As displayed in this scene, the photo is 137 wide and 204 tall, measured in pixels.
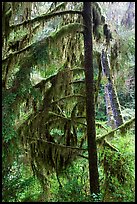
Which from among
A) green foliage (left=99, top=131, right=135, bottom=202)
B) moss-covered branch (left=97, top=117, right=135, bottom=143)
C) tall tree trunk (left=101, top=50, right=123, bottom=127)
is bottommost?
green foliage (left=99, top=131, right=135, bottom=202)

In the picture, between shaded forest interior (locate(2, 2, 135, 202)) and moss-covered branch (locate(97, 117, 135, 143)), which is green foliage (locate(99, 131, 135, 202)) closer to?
shaded forest interior (locate(2, 2, 135, 202))

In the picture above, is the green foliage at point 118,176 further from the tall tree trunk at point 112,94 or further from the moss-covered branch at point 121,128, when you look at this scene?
the tall tree trunk at point 112,94

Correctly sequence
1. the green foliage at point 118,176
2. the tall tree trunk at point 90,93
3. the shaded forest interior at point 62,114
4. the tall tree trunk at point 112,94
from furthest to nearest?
the tall tree trunk at point 112,94
the green foliage at point 118,176
the tall tree trunk at point 90,93
the shaded forest interior at point 62,114

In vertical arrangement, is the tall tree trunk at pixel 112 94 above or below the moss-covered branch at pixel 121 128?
above

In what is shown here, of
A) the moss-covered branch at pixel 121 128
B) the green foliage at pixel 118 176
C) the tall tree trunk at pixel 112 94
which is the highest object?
the tall tree trunk at pixel 112 94

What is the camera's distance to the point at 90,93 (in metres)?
4.33

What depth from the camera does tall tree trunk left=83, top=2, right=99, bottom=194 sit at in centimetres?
426

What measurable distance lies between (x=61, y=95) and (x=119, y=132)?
122 cm

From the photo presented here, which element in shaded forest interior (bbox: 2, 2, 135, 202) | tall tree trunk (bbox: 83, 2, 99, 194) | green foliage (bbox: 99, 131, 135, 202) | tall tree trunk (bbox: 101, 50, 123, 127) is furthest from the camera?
tall tree trunk (bbox: 101, 50, 123, 127)

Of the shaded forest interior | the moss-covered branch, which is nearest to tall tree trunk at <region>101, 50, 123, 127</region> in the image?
the shaded forest interior

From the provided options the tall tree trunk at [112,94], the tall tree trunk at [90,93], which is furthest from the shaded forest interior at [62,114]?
the tall tree trunk at [112,94]

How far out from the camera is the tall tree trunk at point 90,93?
4.26m

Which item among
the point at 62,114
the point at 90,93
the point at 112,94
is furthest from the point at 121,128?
the point at 112,94

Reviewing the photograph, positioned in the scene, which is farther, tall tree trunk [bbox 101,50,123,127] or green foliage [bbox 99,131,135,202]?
tall tree trunk [bbox 101,50,123,127]
